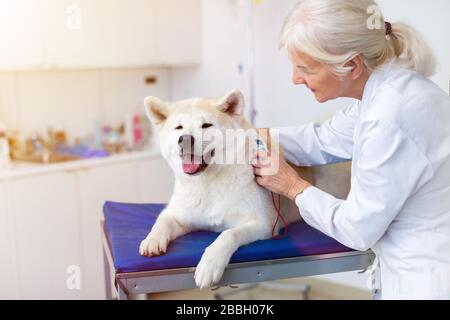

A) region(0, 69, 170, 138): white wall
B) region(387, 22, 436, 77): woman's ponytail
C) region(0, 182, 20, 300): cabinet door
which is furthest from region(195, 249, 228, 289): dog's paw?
region(0, 69, 170, 138): white wall

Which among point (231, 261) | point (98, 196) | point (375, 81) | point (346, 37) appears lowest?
point (98, 196)

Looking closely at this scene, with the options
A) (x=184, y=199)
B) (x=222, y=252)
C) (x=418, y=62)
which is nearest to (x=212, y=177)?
(x=184, y=199)

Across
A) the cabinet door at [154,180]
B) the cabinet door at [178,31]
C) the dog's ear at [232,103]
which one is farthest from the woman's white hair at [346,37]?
the cabinet door at [178,31]

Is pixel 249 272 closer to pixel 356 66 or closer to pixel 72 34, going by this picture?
pixel 356 66

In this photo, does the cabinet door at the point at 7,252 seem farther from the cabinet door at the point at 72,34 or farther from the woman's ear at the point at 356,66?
the woman's ear at the point at 356,66

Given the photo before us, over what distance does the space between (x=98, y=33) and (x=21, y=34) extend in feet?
1.39

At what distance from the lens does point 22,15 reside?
97.5 inches

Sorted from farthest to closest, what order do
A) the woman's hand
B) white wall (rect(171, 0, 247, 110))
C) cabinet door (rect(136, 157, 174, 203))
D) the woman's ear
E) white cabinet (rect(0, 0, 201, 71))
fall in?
white wall (rect(171, 0, 247, 110))
cabinet door (rect(136, 157, 174, 203))
white cabinet (rect(0, 0, 201, 71))
the woman's hand
the woman's ear

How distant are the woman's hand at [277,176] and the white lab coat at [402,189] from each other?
111mm

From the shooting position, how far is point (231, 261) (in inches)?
56.7

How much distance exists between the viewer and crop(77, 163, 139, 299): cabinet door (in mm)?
2658

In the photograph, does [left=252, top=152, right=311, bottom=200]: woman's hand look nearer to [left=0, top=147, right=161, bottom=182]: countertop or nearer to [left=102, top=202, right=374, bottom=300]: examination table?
[left=102, top=202, right=374, bottom=300]: examination table

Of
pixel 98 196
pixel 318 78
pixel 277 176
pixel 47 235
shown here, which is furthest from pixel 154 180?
pixel 318 78

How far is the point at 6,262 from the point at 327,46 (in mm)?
1786
